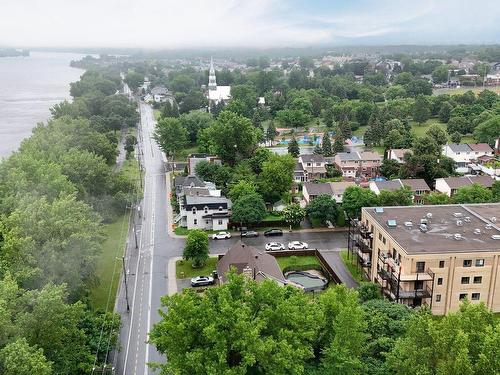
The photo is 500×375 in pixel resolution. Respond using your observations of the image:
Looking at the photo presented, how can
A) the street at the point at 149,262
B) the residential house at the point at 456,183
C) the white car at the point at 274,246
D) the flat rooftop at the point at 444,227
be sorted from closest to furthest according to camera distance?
the street at the point at 149,262, the flat rooftop at the point at 444,227, the white car at the point at 274,246, the residential house at the point at 456,183

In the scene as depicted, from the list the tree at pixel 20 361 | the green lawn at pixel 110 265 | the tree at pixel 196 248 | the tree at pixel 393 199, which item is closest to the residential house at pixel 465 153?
the tree at pixel 393 199

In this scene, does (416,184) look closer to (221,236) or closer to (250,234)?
(250,234)

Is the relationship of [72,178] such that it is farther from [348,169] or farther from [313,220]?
[348,169]

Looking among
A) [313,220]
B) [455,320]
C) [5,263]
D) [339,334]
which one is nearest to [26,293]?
[5,263]

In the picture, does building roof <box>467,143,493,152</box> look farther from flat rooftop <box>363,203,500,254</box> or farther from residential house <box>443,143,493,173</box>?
flat rooftop <box>363,203,500,254</box>

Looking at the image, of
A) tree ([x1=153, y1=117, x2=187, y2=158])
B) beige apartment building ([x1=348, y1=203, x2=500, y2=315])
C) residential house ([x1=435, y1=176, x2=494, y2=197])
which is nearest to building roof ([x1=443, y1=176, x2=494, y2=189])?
residential house ([x1=435, y1=176, x2=494, y2=197])

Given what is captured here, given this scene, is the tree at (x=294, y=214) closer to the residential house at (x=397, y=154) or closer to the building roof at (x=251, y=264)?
the building roof at (x=251, y=264)
